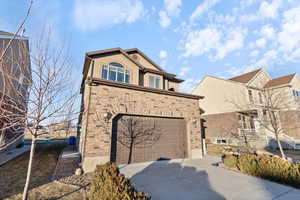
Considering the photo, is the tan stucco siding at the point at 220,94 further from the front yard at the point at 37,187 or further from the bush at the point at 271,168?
the front yard at the point at 37,187

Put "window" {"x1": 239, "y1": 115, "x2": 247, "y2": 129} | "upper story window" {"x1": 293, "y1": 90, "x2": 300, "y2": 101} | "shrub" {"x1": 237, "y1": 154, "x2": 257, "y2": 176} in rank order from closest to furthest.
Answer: "shrub" {"x1": 237, "y1": 154, "x2": 257, "y2": 176}
"window" {"x1": 239, "y1": 115, "x2": 247, "y2": 129}
"upper story window" {"x1": 293, "y1": 90, "x2": 300, "y2": 101}

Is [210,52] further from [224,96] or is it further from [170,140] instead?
[170,140]

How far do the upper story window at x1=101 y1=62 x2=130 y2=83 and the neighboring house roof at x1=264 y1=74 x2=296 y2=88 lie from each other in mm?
23722

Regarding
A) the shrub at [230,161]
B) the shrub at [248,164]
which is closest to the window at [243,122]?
the shrub at [230,161]

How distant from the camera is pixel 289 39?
39.8 ft

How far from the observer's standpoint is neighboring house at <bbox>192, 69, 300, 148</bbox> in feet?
58.1

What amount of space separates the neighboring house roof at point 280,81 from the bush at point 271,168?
21.6m

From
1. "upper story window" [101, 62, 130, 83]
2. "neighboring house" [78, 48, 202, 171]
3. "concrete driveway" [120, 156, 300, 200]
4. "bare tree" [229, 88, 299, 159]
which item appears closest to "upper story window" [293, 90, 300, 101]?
"bare tree" [229, 88, 299, 159]

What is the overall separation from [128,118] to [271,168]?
7.22 metres

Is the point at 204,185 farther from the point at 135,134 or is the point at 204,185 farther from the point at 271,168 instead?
the point at 135,134

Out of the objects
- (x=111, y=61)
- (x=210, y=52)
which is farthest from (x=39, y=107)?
(x=210, y=52)

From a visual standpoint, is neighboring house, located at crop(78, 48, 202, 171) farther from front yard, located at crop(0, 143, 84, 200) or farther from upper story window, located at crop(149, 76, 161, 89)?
front yard, located at crop(0, 143, 84, 200)

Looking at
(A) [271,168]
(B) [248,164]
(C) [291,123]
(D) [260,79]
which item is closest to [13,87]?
(B) [248,164]

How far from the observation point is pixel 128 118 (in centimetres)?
823
